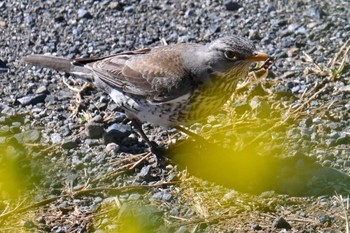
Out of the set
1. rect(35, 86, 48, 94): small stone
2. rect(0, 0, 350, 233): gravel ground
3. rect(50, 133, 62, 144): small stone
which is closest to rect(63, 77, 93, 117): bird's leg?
rect(0, 0, 350, 233): gravel ground

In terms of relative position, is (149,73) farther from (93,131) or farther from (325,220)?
(325,220)

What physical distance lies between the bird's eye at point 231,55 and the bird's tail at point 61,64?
154 cm

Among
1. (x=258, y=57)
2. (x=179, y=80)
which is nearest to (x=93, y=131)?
(x=179, y=80)

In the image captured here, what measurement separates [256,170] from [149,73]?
130cm

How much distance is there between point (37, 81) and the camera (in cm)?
920

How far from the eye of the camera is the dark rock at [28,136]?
8.15 m

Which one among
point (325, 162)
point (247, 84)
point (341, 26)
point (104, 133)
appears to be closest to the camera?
point (325, 162)

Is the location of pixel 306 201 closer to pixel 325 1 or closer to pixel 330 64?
pixel 330 64

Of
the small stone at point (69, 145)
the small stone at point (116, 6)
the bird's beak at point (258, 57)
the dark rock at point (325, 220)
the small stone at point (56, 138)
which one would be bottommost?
the dark rock at point (325, 220)

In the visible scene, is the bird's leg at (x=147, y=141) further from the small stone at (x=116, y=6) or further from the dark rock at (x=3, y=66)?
the small stone at (x=116, y=6)

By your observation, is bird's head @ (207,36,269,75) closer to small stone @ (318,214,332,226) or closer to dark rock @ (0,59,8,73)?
small stone @ (318,214,332,226)

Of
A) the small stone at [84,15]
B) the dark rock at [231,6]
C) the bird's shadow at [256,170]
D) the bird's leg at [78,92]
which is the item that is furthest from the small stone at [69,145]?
the dark rock at [231,6]

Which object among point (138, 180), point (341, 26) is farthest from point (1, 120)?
point (341, 26)

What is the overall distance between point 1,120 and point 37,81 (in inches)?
33.2
